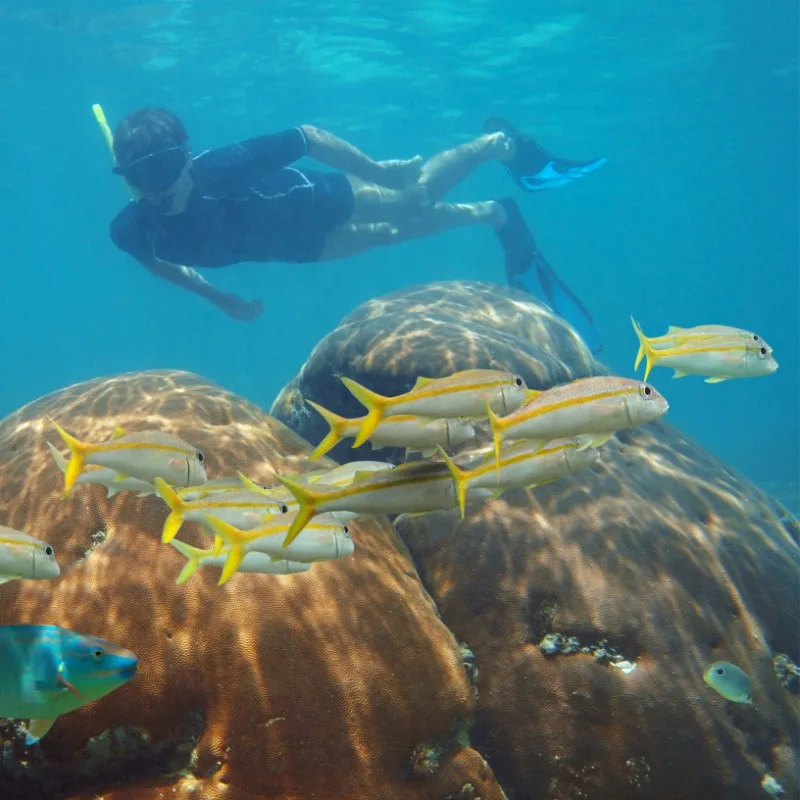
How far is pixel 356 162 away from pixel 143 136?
450cm

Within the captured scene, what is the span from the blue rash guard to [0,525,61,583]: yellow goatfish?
7758 mm

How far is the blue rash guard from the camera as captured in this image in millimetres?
9148

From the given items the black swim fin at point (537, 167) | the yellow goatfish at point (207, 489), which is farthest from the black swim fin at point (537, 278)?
the yellow goatfish at point (207, 489)

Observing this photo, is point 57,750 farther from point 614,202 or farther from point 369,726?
point 614,202

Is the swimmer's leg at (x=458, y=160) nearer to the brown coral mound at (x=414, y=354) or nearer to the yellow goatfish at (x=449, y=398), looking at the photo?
the brown coral mound at (x=414, y=354)

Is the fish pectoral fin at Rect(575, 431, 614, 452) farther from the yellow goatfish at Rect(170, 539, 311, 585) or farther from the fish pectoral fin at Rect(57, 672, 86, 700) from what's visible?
the fish pectoral fin at Rect(57, 672, 86, 700)

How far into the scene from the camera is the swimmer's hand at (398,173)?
460 inches

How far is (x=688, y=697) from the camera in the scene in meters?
3.87

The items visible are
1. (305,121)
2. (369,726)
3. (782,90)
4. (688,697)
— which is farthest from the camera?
(305,121)

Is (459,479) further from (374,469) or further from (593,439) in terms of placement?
(593,439)

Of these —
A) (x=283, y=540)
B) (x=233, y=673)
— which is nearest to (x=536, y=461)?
(x=283, y=540)

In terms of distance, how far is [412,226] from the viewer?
1252 cm

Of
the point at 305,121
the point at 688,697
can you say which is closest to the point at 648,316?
the point at 305,121

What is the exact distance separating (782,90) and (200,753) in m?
43.2
